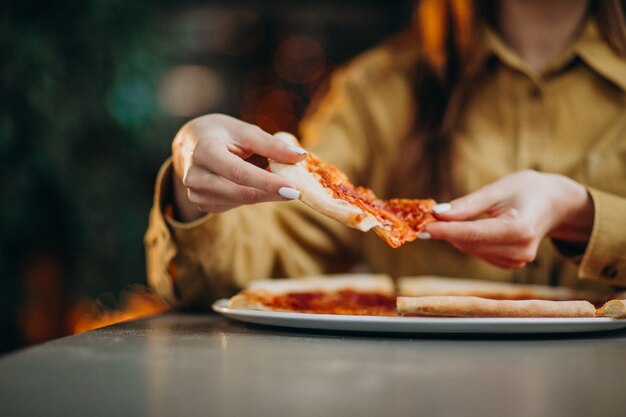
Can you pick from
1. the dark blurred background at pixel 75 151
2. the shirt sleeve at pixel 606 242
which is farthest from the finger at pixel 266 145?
the dark blurred background at pixel 75 151

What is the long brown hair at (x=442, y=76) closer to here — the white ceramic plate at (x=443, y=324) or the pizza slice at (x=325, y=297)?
the pizza slice at (x=325, y=297)

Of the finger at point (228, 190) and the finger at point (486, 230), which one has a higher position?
the finger at point (228, 190)

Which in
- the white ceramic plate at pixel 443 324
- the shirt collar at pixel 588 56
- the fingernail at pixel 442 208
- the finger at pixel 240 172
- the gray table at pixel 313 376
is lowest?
the gray table at pixel 313 376

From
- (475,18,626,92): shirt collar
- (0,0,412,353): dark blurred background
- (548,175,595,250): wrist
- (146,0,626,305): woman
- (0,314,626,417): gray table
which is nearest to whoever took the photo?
(0,314,626,417): gray table

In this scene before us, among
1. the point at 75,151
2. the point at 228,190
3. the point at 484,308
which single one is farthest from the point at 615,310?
the point at 75,151

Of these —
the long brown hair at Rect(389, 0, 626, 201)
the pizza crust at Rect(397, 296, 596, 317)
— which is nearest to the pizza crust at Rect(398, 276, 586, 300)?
the pizza crust at Rect(397, 296, 596, 317)

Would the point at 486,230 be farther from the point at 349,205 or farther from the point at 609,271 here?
the point at 609,271

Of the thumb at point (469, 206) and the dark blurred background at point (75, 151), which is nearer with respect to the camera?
the thumb at point (469, 206)

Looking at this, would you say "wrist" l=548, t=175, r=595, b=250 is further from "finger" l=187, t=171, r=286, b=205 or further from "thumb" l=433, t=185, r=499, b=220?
"finger" l=187, t=171, r=286, b=205

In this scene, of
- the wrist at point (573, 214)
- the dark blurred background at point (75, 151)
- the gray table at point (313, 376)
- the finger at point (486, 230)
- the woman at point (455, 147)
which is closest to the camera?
the gray table at point (313, 376)
